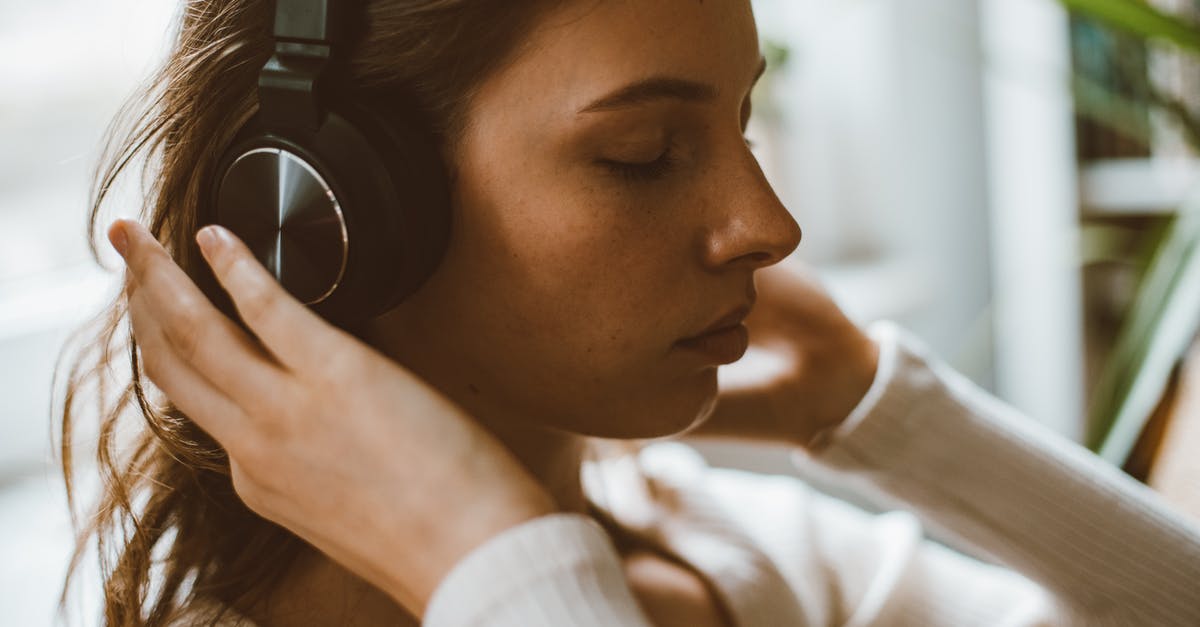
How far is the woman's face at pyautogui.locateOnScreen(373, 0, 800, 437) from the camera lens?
0.71m

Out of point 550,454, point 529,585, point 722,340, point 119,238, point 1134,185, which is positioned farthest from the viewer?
point 1134,185

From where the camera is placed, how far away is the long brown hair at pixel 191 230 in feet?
2.36

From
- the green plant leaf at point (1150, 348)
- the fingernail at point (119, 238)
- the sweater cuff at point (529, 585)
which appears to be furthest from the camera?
the green plant leaf at point (1150, 348)

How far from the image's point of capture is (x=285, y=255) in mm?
660

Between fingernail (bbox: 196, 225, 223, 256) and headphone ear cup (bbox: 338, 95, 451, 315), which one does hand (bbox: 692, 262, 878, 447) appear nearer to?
headphone ear cup (bbox: 338, 95, 451, 315)

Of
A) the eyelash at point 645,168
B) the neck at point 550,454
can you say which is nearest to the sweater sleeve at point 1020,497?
the neck at point 550,454

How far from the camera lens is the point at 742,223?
733mm

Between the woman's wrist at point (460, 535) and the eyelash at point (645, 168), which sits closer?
the woman's wrist at point (460, 535)

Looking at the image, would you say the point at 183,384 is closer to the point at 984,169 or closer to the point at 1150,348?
the point at 1150,348

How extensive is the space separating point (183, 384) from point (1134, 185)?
217cm

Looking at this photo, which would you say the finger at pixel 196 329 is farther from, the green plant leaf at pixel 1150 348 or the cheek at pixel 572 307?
the green plant leaf at pixel 1150 348

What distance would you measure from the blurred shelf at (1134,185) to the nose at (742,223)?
1.73m

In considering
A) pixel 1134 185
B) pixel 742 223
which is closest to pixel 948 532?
pixel 742 223

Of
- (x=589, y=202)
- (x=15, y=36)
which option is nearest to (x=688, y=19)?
(x=589, y=202)
